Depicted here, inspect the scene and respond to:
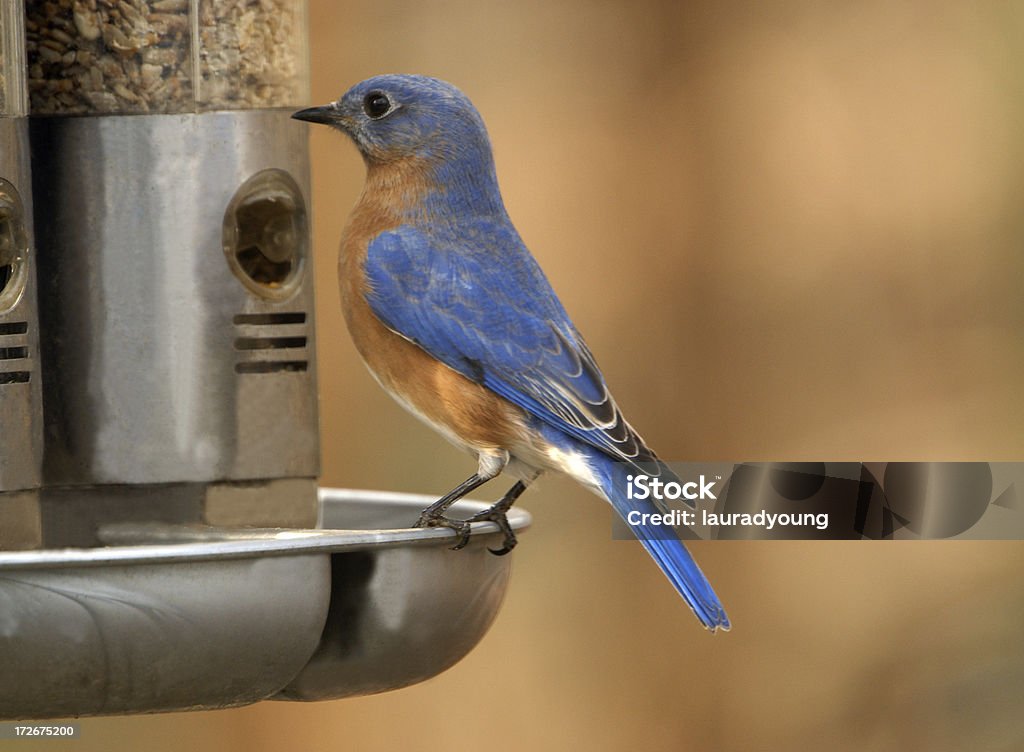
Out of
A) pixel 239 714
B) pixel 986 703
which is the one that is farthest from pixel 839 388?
pixel 239 714

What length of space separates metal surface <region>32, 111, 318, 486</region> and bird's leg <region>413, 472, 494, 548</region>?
0.40 metres

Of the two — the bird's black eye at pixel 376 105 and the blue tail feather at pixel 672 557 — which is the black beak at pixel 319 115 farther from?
the blue tail feather at pixel 672 557

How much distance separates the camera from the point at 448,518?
13.7 ft

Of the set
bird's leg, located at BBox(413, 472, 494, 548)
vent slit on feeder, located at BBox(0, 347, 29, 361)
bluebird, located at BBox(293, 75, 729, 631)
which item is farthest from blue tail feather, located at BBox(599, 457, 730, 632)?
vent slit on feeder, located at BBox(0, 347, 29, 361)

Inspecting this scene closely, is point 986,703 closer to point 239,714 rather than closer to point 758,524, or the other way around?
point 758,524

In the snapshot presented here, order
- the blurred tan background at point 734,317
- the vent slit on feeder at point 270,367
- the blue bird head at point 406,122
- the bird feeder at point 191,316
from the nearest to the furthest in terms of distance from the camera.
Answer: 1. the bird feeder at point 191,316
2. the vent slit on feeder at point 270,367
3. the blue bird head at point 406,122
4. the blurred tan background at point 734,317

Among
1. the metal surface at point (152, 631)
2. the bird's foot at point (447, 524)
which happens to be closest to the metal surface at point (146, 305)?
the bird's foot at point (447, 524)

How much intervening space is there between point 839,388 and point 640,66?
61.1 inches

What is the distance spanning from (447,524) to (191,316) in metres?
0.80

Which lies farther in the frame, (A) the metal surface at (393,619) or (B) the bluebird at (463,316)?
(B) the bluebird at (463,316)

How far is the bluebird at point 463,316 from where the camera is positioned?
4379 mm

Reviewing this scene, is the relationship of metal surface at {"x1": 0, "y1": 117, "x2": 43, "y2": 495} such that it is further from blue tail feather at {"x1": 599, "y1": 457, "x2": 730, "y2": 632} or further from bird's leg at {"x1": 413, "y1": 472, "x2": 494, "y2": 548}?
blue tail feather at {"x1": 599, "y1": 457, "x2": 730, "y2": 632}

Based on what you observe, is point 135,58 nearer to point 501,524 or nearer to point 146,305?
point 146,305

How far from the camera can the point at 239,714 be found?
25.6 feet
